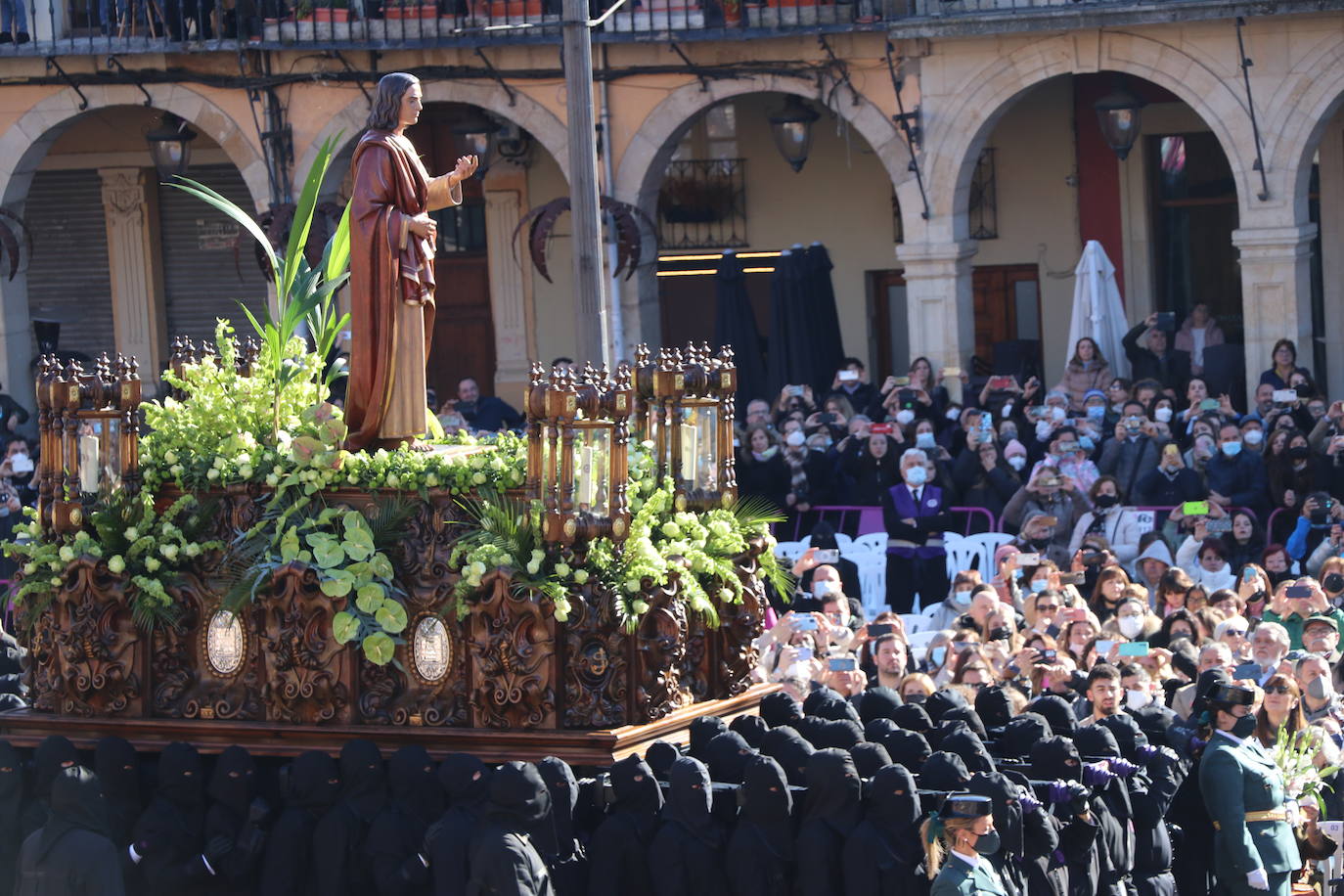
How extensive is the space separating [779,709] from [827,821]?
1.29 metres

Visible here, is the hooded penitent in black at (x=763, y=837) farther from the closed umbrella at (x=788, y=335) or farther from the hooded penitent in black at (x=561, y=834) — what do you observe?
the closed umbrella at (x=788, y=335)

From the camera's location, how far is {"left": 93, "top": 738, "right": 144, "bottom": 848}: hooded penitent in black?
10.8 metres

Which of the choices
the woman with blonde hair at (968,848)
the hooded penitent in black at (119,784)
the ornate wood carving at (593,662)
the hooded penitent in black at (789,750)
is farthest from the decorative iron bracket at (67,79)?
the woman with blonde hair at (968,848)

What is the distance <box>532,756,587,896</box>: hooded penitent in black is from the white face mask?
4.44 metres

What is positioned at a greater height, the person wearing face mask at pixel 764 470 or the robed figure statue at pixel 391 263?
the robed figure statue at pixel 391 263

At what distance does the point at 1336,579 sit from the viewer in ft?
47.6

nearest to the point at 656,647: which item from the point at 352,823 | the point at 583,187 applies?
the point at 352,823

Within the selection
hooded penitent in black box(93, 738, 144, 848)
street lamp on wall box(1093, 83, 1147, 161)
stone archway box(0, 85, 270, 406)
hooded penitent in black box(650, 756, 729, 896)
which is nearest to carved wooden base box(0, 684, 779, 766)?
hooded penitent in black box(93, 738, 144, 848)

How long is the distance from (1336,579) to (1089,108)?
403 inches

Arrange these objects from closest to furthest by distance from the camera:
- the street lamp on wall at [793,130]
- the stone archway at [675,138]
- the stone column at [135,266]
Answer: the stone archway at [675,138]
the street lamp on wall at [793,130]
the stone column at [135,266]

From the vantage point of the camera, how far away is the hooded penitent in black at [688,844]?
1034 centimetres

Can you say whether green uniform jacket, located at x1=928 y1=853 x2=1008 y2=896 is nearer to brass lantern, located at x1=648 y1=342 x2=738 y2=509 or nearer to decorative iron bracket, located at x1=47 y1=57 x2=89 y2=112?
brass lantern, located at x1=648 y1=342 x2=738 y2=509

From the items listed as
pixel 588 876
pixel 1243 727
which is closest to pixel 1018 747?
pixel 1243 727

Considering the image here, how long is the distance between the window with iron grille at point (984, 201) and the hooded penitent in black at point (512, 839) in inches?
599
